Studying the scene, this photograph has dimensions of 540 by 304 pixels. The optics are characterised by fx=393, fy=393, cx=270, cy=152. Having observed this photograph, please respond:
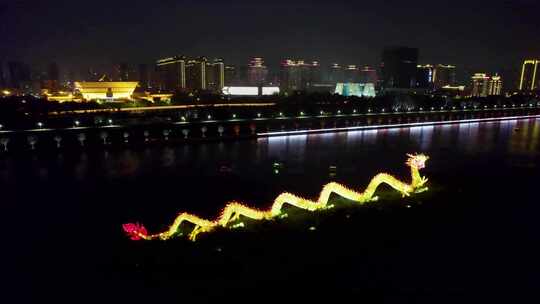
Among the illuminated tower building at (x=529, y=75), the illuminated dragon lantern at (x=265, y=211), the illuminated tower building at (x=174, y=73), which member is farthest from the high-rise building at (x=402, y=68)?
the illuminated dragon lantern at (x=265, y=211)

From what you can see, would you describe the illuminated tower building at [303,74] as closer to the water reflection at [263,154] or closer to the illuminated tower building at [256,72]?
the illuminated tower building at [256,72]

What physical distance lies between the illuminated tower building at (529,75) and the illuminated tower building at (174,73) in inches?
3605

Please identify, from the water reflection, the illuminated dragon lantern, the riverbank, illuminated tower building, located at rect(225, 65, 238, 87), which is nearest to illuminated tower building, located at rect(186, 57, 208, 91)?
illuminated tower building, located at rect(225, 65, 238, 87)

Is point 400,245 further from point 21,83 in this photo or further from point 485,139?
point 21,83

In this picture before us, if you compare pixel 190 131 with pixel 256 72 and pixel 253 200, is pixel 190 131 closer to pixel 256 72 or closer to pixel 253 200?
pixel 253 200

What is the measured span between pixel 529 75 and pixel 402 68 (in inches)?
1665

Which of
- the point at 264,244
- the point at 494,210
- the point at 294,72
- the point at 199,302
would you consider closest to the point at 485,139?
the point at 494,210

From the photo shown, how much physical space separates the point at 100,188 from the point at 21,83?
89.4m

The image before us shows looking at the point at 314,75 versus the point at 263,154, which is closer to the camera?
the point at 263,154

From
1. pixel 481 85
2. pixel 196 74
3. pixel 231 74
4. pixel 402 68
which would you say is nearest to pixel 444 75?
pixel 481 85

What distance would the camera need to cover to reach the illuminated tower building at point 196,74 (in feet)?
280

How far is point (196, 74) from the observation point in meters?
86.0

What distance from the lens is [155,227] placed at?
400 inches

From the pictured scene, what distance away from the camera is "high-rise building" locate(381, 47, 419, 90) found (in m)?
96.6
